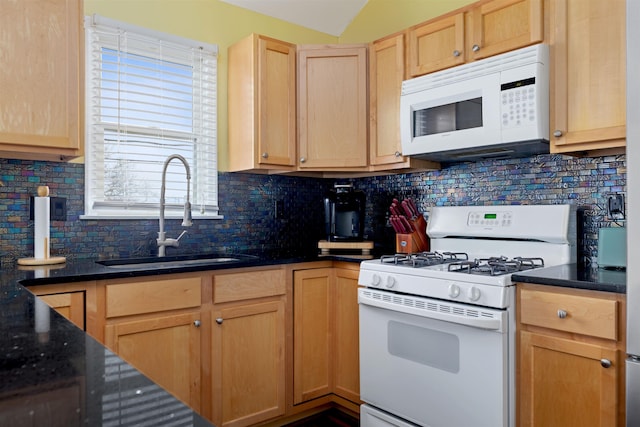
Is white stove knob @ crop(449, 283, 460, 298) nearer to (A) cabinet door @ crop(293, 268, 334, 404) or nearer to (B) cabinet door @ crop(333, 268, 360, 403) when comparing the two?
(B) cabinet door @ crop(333, 268, 360, 403)

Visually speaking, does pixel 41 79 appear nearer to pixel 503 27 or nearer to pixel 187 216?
pixel 187 216

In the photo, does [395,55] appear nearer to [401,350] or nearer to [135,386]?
[401,350]

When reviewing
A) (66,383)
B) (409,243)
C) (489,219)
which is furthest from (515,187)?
(66,383)

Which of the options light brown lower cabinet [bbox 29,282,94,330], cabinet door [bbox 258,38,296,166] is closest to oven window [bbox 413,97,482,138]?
cabinet door [bbox 258,38,296,166]

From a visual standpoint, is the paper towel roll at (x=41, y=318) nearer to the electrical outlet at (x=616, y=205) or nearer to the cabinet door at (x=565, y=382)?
the cabinet door at (x=565, y=382)

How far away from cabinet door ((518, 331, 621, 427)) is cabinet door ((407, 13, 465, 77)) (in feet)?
4.54

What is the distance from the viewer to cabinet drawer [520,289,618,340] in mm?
1606

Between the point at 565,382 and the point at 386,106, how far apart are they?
1.67m

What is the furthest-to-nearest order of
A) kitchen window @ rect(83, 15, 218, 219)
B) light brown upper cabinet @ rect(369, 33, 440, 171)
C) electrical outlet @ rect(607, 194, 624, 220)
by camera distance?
light brown upper cabinet @ rect(369, 33, 440, 171)
kitchen window @ rect(83, 15, 218, 219)
electrical outlet @ rect(607, 194, 624, 220)

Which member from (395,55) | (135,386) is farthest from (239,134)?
(135,386)

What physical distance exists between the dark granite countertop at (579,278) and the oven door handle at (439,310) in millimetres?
175

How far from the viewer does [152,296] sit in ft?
6.71

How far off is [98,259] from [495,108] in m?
2.04

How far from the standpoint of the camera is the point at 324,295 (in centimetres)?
265
